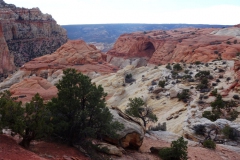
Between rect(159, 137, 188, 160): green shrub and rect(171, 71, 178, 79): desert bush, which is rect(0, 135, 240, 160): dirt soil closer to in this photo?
rect(159, 137, 188, 160): green shrub

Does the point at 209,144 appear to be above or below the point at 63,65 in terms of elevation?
above

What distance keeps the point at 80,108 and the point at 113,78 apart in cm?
3086

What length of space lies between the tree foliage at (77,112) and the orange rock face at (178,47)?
130 feet

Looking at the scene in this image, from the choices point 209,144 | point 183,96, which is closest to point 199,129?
point 209,144

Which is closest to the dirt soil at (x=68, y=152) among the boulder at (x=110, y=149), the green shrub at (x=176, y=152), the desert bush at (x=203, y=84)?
the boulder at (x=110, y=149)

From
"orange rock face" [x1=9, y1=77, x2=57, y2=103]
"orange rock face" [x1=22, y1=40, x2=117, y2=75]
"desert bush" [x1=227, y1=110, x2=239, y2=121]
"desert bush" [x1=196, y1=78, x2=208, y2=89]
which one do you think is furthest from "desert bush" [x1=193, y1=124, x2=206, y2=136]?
"orange rock face" [x1=22, y1=40, x2=117, y2=75]

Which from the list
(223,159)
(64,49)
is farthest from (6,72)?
(223,159)

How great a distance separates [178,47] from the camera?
61.2m

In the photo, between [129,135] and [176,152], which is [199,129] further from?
[129,135]

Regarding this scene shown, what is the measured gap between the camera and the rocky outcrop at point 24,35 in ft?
214

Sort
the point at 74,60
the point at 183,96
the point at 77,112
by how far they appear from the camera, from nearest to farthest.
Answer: the point at 77,112 → the point at 183,96 → the point at 74,60

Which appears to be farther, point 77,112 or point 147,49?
point 147,49

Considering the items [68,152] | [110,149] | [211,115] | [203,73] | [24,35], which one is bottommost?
[211,115]

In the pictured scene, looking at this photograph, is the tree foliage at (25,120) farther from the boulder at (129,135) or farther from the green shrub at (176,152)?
the green shrub at (176,152)
